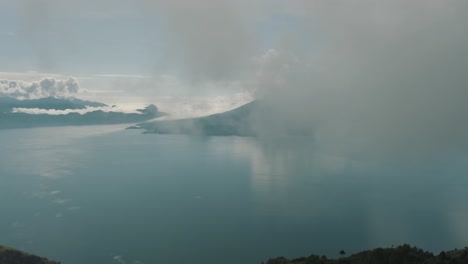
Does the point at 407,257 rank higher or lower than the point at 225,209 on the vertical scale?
higher

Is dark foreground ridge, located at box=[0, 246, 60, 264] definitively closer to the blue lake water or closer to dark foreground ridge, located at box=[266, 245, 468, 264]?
the blue lake water

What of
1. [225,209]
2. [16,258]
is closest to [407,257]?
[16,258]

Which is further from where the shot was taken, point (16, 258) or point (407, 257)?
point (16, 258)

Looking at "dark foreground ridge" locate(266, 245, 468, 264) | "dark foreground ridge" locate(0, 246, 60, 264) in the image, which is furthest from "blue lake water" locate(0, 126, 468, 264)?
"dark foreground ridge" locate(266, 245, 468, 264)

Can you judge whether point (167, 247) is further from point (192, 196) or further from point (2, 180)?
point (2, 180)

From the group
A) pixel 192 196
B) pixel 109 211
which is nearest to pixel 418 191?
pixel 192 196

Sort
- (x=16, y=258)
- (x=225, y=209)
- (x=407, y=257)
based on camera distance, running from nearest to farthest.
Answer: (x=407, y=257) < (x=16, y=258) < (x=225, y=209)

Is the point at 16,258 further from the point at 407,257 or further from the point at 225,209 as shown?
the point at 407,257

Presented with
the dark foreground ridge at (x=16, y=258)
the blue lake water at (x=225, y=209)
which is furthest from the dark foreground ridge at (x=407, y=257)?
the dark foreground ridge at (x=16, y=258)

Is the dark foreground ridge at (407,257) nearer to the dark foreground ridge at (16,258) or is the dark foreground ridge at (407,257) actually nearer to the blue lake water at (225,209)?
the blue lake water at (225,209)
